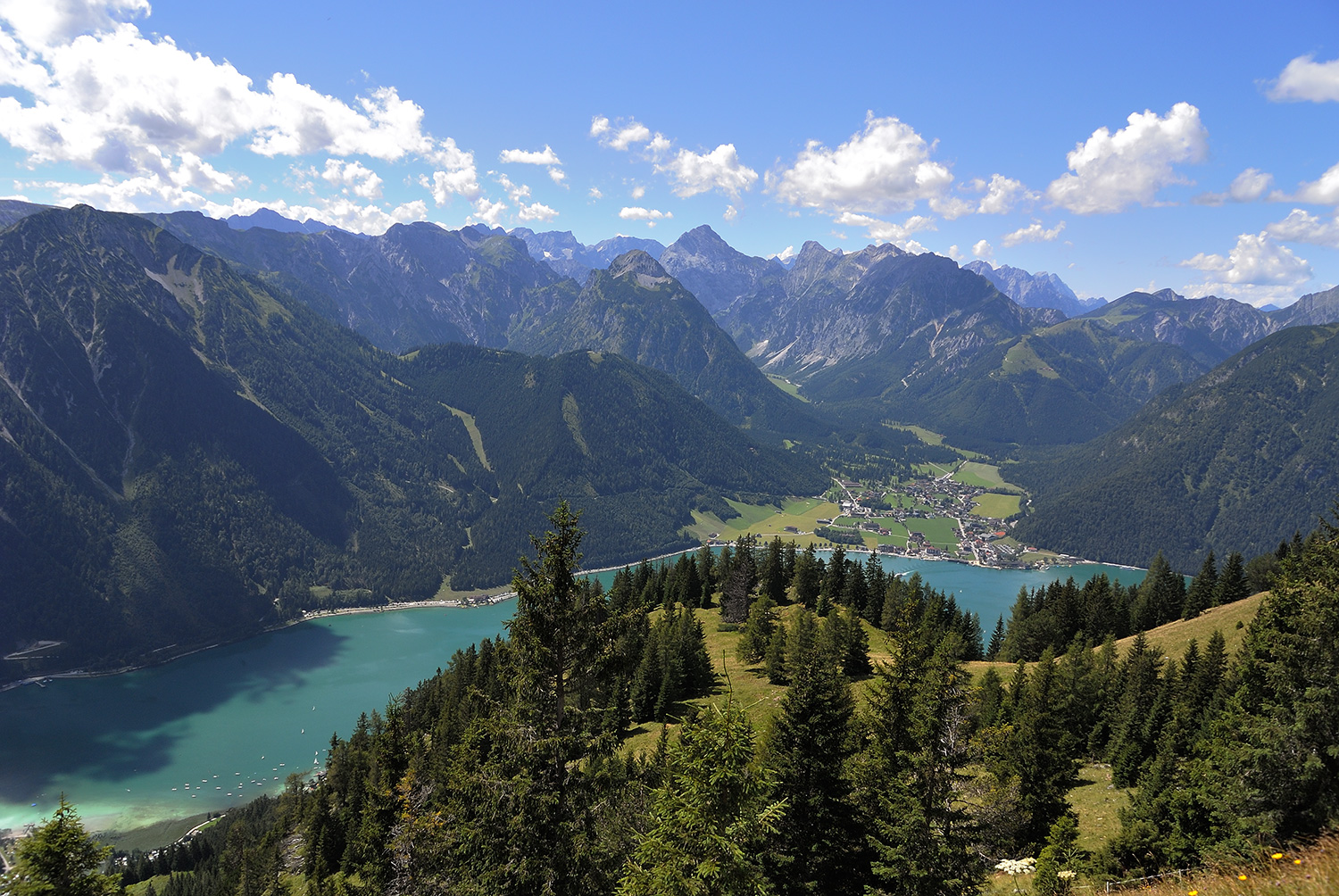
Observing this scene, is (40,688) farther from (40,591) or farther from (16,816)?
(16,816)

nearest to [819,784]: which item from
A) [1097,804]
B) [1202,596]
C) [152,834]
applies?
[1097,804]

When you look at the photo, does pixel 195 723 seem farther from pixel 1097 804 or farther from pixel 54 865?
pixel 1097 804

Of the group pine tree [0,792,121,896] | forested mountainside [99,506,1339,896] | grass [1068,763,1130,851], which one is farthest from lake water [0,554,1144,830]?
grass [1068,763,1130,851]

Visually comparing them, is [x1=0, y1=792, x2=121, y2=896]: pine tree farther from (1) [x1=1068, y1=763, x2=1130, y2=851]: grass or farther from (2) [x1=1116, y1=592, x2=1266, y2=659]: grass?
(2) [x1=1116, y1=592, x2=1266, y2=659]: grass

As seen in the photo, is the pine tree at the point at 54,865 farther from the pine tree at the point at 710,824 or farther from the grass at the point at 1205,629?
the grass at the point at 1205,629

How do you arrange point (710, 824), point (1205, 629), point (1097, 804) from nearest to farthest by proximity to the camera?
point (710, 824), point (1097, 804), point (1205, 629)

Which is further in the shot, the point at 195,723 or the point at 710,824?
the point at 195,723
